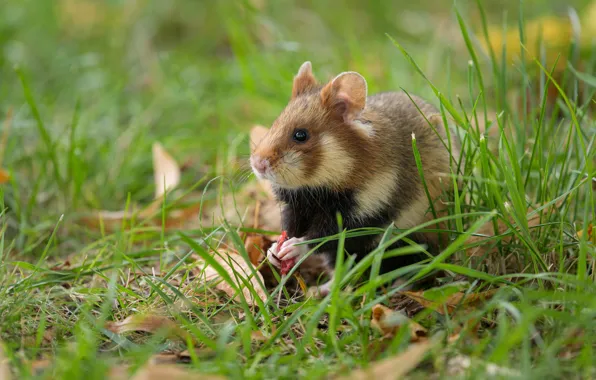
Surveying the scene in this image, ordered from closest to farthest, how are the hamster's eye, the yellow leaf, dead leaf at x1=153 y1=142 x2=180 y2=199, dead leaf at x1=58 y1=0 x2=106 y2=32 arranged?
the hamster's eye < dead leaf at x1=153 y1=142 x2=180 y2=199 < the yellow leaf < dead leaf at x1=58 y1=0 x2=106 y2=32

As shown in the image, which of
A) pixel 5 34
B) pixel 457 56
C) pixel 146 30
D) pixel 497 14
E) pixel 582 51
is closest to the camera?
pixel 582 51

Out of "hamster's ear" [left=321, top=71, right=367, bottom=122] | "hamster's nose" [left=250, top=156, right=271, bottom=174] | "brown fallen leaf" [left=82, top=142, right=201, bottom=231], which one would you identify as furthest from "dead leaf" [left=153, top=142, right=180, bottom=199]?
"hamster's ear" [left=321, top=71, right=367, bottom=122]

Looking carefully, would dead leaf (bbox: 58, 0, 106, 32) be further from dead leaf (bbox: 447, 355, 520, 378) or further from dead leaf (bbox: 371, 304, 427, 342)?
dead leaf (bbox: 447, 355, 520, 378)

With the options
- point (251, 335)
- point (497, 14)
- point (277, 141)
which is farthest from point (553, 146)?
point (497, 14)

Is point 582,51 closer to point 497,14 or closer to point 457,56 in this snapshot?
point 457,56

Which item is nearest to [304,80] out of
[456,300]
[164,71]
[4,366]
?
[456,300]

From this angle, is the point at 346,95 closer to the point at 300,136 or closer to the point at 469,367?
the point at 300,136
